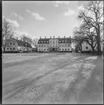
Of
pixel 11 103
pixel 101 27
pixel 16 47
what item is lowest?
pixel 11 103

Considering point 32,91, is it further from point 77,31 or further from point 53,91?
point 77,31

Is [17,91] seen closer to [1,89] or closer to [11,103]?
[11,103]

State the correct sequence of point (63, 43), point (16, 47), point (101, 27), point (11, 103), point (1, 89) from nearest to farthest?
point (11, 103) < point (1, 89) < point (101, 27) < point (16, 47) < point (63, 43)

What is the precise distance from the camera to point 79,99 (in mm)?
1820

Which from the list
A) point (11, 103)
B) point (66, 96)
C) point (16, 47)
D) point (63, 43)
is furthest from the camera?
point (63, 43)

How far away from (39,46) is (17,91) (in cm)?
4231

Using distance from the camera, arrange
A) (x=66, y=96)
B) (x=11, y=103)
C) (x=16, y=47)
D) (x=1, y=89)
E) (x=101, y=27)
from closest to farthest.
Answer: (x=11, y=103)
(x=66, y=96)
(x=1, y=89)
(x=101, y=27)
(x=16, y=47)

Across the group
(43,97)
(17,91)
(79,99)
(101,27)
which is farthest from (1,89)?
(101,27)

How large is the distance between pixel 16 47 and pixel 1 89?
1448 inches

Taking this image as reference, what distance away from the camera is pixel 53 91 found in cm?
213

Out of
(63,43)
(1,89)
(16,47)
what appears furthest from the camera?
(63,43)

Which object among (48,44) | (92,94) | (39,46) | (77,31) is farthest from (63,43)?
(92,94)

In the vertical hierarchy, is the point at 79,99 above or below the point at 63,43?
below

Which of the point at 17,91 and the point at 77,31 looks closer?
the point at 17,91
